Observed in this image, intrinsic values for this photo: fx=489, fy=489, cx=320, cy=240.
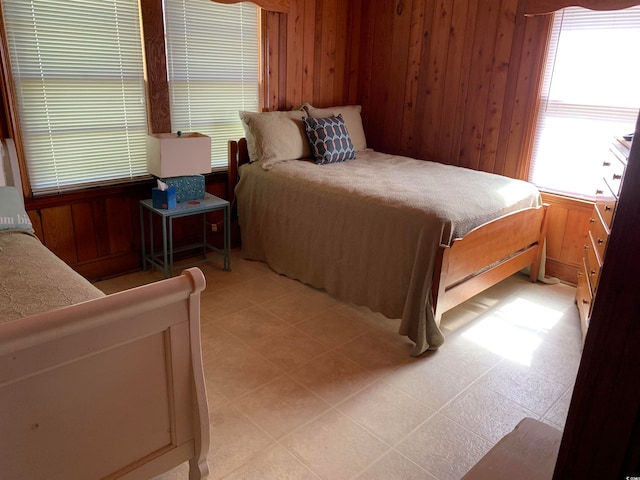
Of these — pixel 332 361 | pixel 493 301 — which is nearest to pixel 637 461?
pixel 332 361

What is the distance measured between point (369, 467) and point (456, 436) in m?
0.41

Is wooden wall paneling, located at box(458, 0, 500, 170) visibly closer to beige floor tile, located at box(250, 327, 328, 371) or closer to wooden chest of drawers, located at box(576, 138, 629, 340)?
wooden chest of drawers, located at box(576, 138, 629, 340)

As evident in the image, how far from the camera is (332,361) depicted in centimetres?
245

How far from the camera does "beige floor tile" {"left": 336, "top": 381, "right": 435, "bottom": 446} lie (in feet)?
6.56

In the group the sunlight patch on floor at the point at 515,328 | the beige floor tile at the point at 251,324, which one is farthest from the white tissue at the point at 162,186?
the sunlight patch on floor at the point at 515,328

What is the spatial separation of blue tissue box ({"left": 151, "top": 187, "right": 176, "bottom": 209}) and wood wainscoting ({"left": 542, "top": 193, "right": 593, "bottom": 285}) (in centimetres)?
248

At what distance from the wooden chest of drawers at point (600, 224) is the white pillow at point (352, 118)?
183 cm

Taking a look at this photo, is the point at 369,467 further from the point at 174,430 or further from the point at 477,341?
the point at 477,341

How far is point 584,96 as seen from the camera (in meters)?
3.16

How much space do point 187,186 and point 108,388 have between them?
6.92 feet

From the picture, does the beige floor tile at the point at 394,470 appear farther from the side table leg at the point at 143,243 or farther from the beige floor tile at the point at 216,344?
the side table leg at the point at 143,243

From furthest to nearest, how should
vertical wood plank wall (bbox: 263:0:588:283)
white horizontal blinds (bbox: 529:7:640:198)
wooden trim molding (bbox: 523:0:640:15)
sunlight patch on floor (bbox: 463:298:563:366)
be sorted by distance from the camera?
vertical wood plank wall (bbox: 263:0:588:283) → white horizontal blinds (bbox: 529:7:640:198) → wooden trim molding (bbox: 523:0:640:15) → sunlight patch on floor (bbox: 463:298:563:366)

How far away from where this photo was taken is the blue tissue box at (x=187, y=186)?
10.4 feet

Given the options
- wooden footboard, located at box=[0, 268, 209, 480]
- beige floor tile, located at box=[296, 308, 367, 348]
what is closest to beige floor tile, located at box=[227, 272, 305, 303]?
beige floor tile, located at box=[296, 308, 367, 348]
